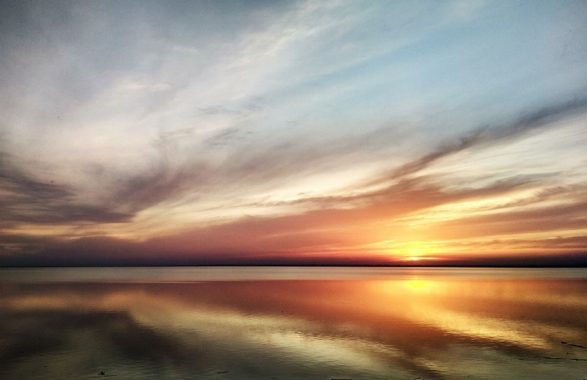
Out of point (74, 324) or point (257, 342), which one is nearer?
point (257, 342)

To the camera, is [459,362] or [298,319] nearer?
[459,362]

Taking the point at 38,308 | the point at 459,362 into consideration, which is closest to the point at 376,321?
the point at 459,362

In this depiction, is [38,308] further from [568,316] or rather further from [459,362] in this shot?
[568,316]

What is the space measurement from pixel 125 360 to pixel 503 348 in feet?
83.1

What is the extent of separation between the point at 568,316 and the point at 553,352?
22.5 meters

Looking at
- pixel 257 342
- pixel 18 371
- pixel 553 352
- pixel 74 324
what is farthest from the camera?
pixel 74 324

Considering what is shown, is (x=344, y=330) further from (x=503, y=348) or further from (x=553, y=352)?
(x=553, y=352)

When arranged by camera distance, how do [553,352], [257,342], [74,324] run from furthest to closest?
[74,324], [257,342], [553,352]

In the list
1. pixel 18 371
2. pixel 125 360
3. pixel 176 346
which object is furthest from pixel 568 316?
pixel 18 371

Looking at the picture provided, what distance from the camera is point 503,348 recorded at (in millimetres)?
28516

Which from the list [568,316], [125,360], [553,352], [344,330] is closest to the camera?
[125,360]

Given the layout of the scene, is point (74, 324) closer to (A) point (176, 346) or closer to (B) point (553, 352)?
(A) point (176, 346)

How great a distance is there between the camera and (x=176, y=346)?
28.5 meters

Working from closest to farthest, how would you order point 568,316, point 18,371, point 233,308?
1. point 18,371
2. point 568,316
3. point 233,308
